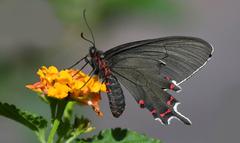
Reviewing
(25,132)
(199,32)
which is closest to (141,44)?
(25,132)

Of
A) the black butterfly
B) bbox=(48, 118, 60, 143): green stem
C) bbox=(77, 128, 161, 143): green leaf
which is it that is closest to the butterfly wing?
the black butterfly

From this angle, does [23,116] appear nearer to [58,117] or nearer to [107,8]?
[58,117]

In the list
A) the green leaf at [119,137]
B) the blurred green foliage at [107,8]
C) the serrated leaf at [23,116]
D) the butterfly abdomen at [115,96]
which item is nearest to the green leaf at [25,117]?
the serrated leaf at [23,116]

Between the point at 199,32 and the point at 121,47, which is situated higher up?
the point at 199,32

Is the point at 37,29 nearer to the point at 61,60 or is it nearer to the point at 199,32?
the point at 61,60

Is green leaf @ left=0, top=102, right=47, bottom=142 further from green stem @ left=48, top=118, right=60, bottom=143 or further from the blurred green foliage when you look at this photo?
the blurred green foliage

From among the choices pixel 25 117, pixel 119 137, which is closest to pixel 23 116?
pixel 25 117
